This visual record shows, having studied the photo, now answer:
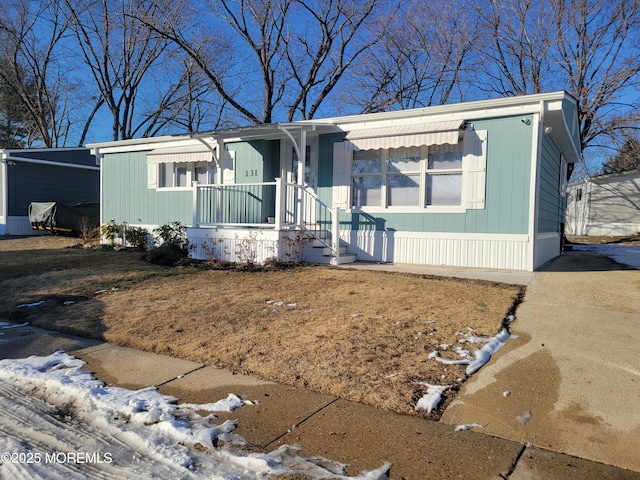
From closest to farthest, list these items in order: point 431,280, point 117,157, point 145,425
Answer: point 145,425 → point 431,280 → point 117,157

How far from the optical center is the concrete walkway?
2252 mm

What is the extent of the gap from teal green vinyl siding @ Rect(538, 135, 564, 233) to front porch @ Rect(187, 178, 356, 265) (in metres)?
3.87

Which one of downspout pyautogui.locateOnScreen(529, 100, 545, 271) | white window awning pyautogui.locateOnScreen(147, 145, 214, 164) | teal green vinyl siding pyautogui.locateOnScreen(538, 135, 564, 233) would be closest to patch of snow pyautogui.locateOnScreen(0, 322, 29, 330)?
white window awning pyautogui.locateOnScreen(147, 145, 214, 164)

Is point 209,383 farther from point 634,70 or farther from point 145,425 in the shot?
point 634,70

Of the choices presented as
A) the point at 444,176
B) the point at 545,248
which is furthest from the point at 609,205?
the point at 444,176

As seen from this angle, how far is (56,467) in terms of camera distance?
230 centimetres

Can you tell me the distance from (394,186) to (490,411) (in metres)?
6.66

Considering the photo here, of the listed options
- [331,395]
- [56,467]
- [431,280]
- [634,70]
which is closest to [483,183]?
[431,280]

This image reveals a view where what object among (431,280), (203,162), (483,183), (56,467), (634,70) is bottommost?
(56,467)

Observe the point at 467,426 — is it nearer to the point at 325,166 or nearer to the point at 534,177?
the point at 534,177

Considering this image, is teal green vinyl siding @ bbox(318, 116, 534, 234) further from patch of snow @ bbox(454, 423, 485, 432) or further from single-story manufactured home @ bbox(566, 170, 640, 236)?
single-story manufactured home @ bbox(566, 170, 640, 236)

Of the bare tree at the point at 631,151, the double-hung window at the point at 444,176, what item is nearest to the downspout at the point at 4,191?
the double-hung window at the point at 444,176

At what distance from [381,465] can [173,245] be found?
26.8 ft

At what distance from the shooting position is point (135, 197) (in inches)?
499
